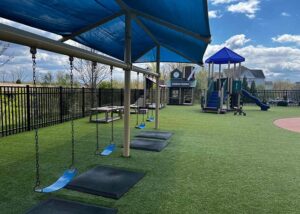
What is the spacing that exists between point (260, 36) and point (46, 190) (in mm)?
26122

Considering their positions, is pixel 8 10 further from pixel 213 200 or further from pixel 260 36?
pixel 260 36

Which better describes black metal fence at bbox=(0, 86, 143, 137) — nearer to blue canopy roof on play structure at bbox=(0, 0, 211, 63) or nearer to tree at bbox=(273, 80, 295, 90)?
blue canopy roof on play structure at bbox=(0, 0, 211, 63)

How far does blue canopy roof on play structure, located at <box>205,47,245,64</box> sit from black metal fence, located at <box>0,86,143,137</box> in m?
7.22

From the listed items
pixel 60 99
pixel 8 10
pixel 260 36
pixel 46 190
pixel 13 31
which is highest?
pixel 260 36

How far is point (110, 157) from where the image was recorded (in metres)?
4.63

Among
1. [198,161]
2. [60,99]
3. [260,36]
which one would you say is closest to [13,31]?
[198,161]

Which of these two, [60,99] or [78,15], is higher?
[78,15]

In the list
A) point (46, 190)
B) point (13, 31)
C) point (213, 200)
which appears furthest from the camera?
point (213, 200)

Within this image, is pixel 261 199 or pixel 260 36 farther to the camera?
pixel 260 36

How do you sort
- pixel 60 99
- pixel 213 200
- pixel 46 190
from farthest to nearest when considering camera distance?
pixel 60 99 → pixel 213 200 → pixel 46 190

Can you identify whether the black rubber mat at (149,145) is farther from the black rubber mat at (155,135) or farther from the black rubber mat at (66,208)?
the black rubber mat at (66,208)

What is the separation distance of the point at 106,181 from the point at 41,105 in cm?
597

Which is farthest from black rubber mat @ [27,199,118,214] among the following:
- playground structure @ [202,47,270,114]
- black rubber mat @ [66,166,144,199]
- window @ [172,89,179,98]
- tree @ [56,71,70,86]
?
window @ [172,89,179,98]

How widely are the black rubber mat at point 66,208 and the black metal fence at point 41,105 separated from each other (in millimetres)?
4447
